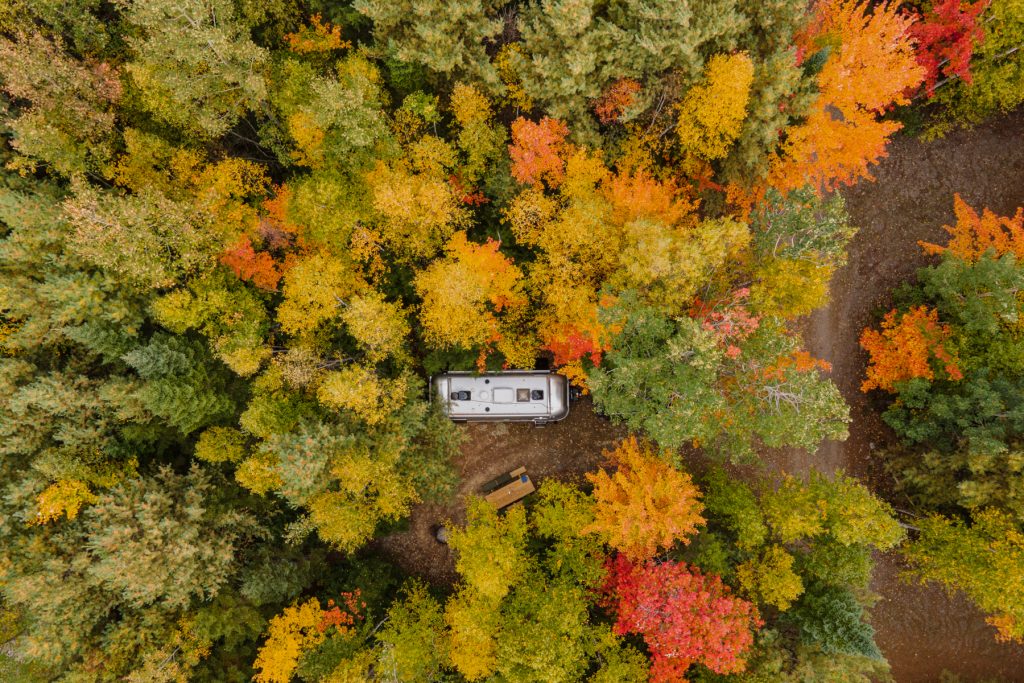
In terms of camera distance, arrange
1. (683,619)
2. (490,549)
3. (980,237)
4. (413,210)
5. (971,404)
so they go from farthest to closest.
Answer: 1. (980,237)
2. (490,549)
3. (413,210)
4. (971,404)
5. (683,619)

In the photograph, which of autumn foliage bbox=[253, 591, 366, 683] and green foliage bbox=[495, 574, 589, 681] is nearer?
green foliage bbox=[495, 574, 589, 681]

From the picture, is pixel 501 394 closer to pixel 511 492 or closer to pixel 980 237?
pixel 511 492

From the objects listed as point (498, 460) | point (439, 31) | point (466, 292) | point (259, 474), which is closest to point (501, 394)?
point (498, 460)

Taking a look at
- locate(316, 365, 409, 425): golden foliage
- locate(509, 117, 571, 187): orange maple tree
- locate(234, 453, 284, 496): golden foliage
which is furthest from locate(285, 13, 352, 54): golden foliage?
locate(234, 453, 284, 496): golden foliage

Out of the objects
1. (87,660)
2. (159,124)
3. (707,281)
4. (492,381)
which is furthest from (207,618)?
(707,281)

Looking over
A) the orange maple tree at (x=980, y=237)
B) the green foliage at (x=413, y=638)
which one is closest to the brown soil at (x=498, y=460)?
the green foliage at (x=413, y=638)

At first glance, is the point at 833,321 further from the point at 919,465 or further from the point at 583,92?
the point at 583,92

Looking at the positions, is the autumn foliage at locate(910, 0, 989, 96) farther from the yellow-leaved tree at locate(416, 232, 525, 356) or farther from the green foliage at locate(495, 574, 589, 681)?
the green foliage at locate(495, 574, 589, 681)
